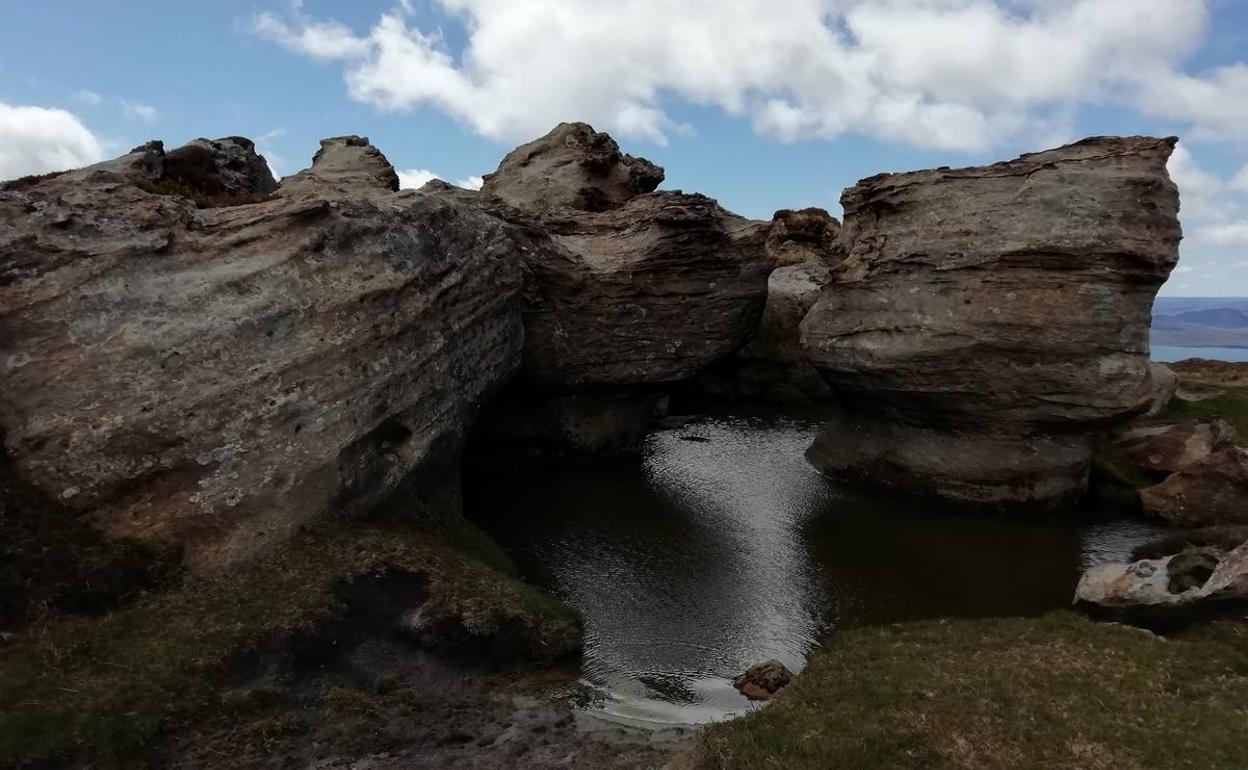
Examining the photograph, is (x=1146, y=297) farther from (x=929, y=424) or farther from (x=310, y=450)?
(x=310, y=450)

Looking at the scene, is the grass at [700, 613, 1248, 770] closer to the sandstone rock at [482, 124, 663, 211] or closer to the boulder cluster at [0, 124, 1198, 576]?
the boulder cluster at [0, 124, 1198, 576]

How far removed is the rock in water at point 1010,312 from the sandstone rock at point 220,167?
112ft

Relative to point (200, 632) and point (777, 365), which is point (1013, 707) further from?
point (777, 365)

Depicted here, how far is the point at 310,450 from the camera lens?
81.2 feet

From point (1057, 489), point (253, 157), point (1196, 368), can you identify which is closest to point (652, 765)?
point (1057, 489)

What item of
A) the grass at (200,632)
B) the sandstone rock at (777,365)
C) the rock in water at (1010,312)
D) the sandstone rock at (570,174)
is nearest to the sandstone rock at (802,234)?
the sandstone rock at (777,365)

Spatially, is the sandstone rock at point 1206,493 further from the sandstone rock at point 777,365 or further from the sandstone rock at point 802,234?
the sandstone rock at point 802,234

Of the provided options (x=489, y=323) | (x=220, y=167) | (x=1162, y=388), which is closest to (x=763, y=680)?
(x=489, y=323)

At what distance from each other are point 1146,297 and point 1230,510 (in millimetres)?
9664

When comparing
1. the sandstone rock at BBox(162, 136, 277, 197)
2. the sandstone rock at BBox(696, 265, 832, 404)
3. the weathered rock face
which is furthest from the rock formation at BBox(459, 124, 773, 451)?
the sandstone rock at BBox(696, 265, 832, 404)

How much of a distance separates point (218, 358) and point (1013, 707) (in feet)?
74.5

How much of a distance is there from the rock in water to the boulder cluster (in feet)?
0.39

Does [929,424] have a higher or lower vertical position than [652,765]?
higher

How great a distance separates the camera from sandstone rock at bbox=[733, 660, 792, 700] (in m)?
20.9
